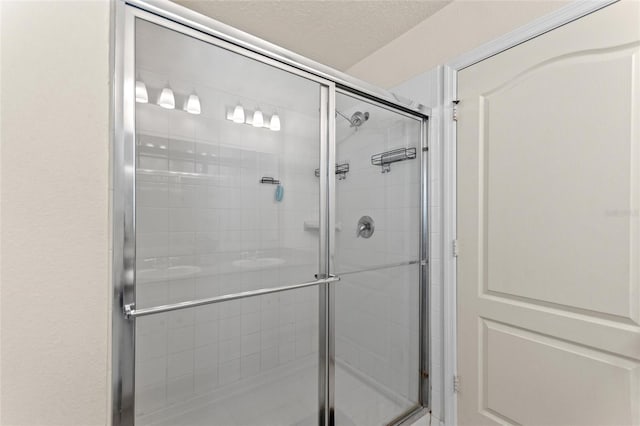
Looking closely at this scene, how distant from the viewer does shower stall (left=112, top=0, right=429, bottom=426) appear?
1.11 meters

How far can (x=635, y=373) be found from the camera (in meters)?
1.02

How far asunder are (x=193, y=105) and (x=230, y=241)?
669 millimetres

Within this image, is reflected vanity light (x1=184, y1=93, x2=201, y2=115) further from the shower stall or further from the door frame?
the door frame

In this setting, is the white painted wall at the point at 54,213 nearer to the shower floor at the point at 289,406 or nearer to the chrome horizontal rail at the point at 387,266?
the shower floor at the point at 289,406

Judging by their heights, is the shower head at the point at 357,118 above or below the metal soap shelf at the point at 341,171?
above

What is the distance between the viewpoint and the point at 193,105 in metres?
1.27

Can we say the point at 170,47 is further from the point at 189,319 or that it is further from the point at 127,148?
the point at 189,319

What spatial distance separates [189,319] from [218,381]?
1.39 ft

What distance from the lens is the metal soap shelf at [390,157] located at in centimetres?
169

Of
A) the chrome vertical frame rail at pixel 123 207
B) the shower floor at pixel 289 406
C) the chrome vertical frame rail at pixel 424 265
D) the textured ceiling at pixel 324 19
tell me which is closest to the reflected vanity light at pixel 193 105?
the chrome vertical frame rail at pixel 123 207

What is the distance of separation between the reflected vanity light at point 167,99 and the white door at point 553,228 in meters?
1.46

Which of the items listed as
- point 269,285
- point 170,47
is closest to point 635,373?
point 269,285

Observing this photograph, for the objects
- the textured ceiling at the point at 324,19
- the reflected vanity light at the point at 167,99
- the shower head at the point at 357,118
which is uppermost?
the textured ceiling at the point at 324,19

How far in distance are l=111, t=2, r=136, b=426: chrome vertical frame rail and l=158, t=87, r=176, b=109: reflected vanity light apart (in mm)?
261
